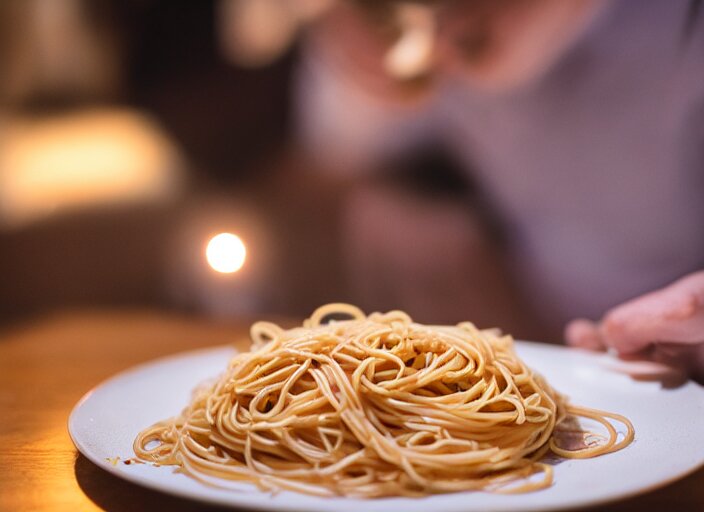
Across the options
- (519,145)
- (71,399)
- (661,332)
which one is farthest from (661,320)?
(519,145)

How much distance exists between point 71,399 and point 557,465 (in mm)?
820

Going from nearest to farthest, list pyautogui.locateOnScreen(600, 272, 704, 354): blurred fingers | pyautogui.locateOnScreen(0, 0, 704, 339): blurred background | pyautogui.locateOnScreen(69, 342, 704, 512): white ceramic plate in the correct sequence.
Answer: pyautogui.locateOnScreen(69, 342, 704, 512): white ceramic plate, pyautogui.locateOnScreen(600, 272, 704, 354): blurred fingers, pyautogui.locateOnScreen(0, 0, 704, 339): blurred background

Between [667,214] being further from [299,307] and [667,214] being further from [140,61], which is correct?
[140,61]

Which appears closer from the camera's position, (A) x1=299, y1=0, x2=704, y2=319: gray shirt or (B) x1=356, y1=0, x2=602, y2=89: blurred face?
(A) x1=299, y1=0, x2=704, y2=319: gray shirt

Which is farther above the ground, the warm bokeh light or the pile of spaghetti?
the warm bokeh light

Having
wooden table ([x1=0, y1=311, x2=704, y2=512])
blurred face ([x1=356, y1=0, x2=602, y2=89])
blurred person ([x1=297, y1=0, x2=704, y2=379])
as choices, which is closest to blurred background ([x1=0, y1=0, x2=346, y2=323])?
blurred person ([x1=297, y1=0, x2=704, y2=379])

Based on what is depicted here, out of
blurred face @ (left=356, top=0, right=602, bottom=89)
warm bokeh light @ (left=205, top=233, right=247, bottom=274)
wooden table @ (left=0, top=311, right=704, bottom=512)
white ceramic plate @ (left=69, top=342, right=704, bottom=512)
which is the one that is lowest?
wooden table @ (left=0, top=311, right=704, bottom=512)

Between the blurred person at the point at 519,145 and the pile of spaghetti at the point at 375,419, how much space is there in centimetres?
37

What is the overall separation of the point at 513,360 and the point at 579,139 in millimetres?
1194

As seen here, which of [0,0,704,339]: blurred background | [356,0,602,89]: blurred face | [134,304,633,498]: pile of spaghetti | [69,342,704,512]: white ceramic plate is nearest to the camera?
[69,342,704,512]: white ceramic plate

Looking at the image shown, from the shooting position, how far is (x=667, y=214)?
1.85 meters

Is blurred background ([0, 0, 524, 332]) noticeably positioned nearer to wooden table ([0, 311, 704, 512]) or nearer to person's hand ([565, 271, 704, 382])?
wooden table ([0, 311, 704, 512])

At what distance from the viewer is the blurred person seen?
1.84 metres

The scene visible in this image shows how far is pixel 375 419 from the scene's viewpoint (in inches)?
35.5
